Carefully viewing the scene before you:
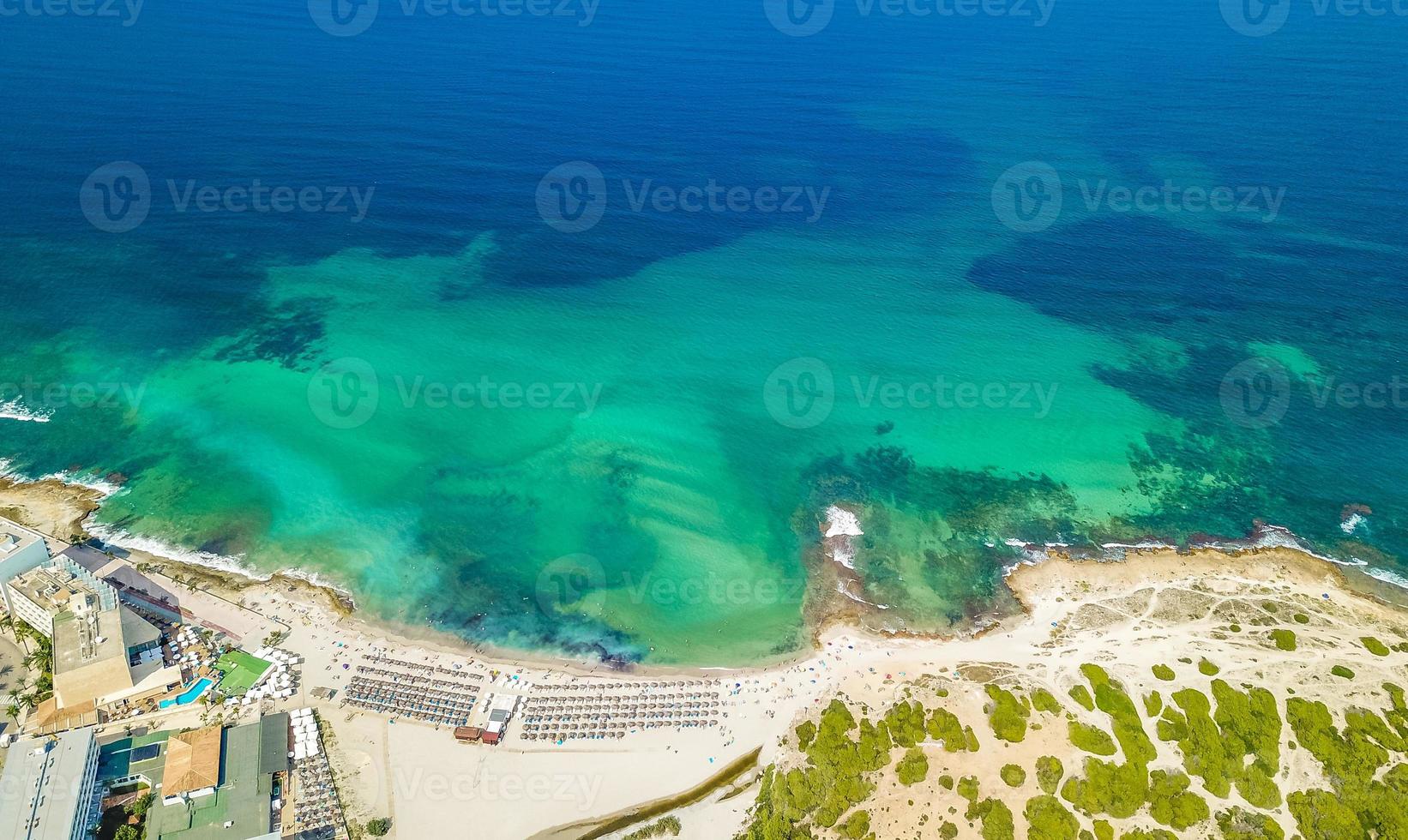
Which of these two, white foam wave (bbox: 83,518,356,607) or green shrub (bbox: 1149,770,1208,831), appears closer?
green shrub (bbox: 1149,770,1208,831)

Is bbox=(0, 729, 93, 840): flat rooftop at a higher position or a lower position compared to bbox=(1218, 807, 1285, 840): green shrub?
higher

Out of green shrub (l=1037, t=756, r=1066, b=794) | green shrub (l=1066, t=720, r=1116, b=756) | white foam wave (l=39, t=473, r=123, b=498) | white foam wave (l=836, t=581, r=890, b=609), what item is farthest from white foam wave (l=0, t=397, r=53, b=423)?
green shrub (l=1066, t=720, r=1116, b=756)

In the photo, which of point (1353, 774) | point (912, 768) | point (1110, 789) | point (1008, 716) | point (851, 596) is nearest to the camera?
point (1110, 789)

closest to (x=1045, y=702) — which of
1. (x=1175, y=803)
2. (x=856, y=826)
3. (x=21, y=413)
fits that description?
(x=1175, y=803)

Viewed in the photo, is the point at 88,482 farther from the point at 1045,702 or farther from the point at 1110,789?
the point at 1110,789

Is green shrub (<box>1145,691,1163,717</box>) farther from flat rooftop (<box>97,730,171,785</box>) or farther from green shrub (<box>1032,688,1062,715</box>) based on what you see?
flat rooftop (<box>97,730,171,785</box>)

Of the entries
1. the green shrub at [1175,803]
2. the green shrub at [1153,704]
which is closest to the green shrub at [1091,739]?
the green shrub at [1175,803]
